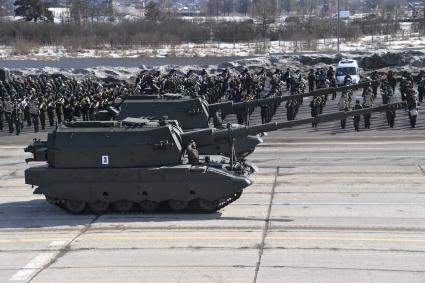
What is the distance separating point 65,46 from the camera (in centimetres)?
8350

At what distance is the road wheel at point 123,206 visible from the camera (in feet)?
62.0

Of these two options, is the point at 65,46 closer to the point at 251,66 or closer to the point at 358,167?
the point at 251,66

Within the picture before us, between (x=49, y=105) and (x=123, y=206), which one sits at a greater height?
(x=49, y=105)

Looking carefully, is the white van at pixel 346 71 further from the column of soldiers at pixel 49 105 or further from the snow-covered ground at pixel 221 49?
the snow-covered ground at pixel 221 49

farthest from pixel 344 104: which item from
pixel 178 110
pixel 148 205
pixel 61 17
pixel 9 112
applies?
pixel 61 17

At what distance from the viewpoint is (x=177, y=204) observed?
18.7 m

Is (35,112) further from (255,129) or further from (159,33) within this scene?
(159,33)

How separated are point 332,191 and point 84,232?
7.04m

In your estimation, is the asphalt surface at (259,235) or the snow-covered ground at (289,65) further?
the snow-covered ground at (289,65)

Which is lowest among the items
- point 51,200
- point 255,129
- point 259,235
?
point 259,235

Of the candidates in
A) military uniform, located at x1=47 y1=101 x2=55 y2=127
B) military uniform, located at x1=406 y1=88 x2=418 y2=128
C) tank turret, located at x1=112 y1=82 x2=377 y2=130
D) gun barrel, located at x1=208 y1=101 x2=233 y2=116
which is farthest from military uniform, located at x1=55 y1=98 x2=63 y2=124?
military uniform, located at x1=406 y1=88 x2=418 y2=128

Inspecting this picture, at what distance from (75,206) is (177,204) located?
2534 mm

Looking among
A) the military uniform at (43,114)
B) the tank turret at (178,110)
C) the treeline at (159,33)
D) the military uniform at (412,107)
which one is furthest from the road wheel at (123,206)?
the treeline at (159,33)

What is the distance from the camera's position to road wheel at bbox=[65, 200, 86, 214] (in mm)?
18938
